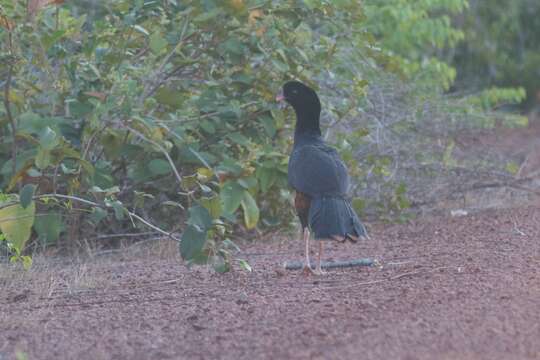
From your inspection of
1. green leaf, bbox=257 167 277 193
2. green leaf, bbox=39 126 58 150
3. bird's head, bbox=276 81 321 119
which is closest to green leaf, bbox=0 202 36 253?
green leaf, bbox=39 126 58 150

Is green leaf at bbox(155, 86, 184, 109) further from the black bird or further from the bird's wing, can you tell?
the bird's wing

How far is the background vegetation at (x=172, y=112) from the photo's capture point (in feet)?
21.9

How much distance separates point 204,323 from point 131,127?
2.79 metres

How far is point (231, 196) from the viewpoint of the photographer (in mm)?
6988

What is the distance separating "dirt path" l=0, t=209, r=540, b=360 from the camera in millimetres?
4051

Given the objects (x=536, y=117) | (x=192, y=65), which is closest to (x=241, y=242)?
(x=192, y=65)

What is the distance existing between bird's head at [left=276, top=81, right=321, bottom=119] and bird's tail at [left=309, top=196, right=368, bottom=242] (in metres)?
1.06

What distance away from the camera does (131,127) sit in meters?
7.19

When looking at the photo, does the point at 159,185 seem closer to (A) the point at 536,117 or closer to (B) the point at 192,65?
(B) the point at 192,65

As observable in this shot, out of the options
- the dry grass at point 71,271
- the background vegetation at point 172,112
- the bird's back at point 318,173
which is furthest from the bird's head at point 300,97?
the dry grass at point 71,271

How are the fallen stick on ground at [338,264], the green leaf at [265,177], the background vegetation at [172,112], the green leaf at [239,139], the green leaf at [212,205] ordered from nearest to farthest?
the green leaf at [212,205] → the fallen stick on ground at [338,264] → the background vegetation at [172,112] → the green leaf at [239,139] → the green leaf at [265,177]

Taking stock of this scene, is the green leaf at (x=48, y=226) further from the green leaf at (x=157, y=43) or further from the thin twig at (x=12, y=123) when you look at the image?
the green leaf at (x=157, y=43)

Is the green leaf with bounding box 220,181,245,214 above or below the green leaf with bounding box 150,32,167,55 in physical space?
below

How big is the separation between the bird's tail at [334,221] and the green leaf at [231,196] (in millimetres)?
940
